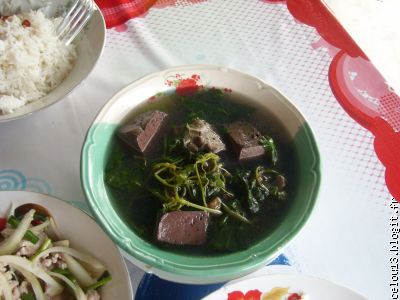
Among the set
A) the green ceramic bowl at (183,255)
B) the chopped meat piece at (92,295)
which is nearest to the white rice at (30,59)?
the green ceramic bowl at (183,255)

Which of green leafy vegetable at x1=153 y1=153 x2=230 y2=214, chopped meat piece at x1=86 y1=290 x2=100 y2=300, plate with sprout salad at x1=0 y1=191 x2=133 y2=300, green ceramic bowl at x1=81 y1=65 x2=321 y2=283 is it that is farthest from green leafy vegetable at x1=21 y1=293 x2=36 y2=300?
green leafy vegetable at x1=153 y1=153 x2=230 y2=214

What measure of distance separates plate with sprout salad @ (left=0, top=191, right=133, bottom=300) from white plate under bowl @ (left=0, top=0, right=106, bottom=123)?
1.02 ft

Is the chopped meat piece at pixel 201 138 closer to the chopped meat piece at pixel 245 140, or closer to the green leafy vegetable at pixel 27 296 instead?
the chopped meat piece at pixel 245 140

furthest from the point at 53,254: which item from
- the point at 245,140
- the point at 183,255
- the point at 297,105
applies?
the point at 297,105

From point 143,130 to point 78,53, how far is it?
19.2 inches

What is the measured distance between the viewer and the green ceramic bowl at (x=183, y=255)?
97 cm

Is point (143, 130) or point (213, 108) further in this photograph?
point (213, 108)

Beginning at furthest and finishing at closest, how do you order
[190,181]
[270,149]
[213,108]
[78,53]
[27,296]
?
1. [78,53]
2. [213,108]
3. [270,149]
4. [190,181]
5. [27,296]

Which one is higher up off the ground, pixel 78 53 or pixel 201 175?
pixel 78 53

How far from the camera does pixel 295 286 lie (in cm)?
105

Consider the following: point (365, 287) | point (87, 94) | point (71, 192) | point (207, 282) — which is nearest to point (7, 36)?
point (87, 94)

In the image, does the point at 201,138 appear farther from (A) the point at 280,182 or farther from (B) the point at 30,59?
(B) the point at 30,59

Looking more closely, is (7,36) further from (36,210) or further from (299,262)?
(299,262)

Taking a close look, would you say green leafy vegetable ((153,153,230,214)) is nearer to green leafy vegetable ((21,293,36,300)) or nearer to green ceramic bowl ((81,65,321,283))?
green ceramic bowl ((81,65,321,283))
